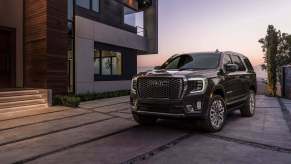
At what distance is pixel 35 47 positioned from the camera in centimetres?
1145

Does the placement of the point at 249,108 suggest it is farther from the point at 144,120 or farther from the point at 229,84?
the point at 144,120

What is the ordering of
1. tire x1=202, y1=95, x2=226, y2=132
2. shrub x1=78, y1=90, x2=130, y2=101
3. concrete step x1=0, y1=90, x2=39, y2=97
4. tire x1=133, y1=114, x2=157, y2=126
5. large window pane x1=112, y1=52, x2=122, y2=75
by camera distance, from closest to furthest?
tire x1=202, y1=95, x2=226, y2=132, tire x1=133, y1=114, x2=157, y2=126, concrete step x1=0, y1=90, x2=39, y2=97, shrub x1=78, y1=90, x2=130, y2=101, large window pane x1=112, y1=52, x2=122, y2=75

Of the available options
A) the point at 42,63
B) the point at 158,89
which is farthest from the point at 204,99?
the point at 42,63

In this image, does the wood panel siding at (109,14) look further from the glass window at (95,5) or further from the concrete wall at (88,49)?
the concrete wall at (88,49)

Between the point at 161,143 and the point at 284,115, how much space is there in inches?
214

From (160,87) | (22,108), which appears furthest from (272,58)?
(22,108)

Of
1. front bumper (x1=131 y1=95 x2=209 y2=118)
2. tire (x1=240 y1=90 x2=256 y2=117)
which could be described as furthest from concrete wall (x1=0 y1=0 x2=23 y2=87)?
tire (x1=240 y1=90 x2=256 y2=117)

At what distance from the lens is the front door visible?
1225 cm

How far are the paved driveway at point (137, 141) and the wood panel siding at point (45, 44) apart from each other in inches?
138

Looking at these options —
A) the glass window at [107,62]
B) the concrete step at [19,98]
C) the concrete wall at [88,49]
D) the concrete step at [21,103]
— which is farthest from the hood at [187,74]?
the glass window at [107,62]

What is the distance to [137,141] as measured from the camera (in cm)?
522

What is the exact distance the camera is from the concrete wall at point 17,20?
12156 mm

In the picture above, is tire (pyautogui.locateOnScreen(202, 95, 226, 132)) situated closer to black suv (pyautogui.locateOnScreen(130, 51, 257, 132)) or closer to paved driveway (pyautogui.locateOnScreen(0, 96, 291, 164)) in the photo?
black suv (pyautogui.locateOnScreen(130, 51, 257, 132))

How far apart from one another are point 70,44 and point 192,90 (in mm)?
10397
